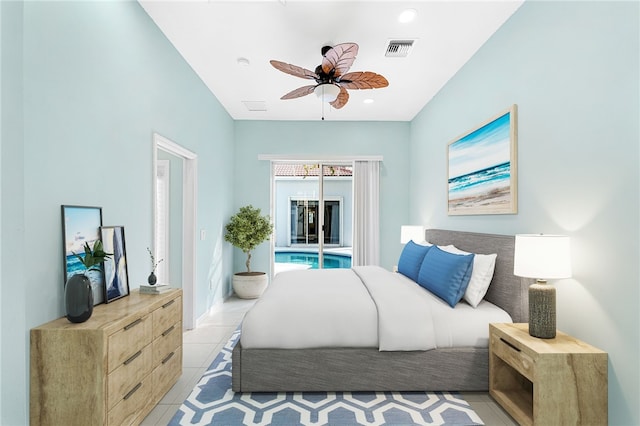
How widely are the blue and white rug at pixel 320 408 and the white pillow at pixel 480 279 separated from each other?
2.34 ft

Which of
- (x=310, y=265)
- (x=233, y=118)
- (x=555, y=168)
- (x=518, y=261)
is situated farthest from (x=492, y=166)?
(x=310, y=265)

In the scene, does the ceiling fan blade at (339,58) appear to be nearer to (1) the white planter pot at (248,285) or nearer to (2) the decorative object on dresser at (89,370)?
(2) the decorative object on dresser at (89,370)

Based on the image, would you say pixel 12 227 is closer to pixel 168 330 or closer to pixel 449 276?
pixel 168 330

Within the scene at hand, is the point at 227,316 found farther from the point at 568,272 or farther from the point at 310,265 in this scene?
the point at 568,272

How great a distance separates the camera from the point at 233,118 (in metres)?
5.55

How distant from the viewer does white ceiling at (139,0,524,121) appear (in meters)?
2.60

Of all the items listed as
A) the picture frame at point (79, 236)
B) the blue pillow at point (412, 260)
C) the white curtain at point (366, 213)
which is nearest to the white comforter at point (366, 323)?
the blue pillow at point (412, 260)

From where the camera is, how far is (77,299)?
1657mm

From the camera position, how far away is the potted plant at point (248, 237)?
5.02 meters

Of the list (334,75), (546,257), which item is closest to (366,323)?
(546,257)

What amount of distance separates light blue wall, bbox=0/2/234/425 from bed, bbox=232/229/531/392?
3.85 ft

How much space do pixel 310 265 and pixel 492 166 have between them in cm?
470

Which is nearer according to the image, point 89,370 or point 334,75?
point 89,370

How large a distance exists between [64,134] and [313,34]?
210cm
